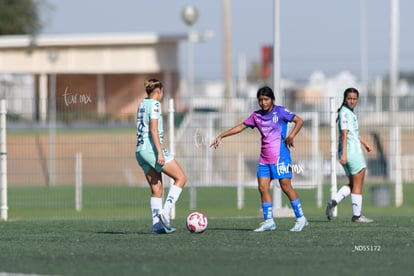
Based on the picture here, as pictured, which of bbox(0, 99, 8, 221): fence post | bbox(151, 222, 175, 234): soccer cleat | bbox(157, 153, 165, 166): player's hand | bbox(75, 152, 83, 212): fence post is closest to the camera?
bbox(157, 153, 165, 166): player's hand

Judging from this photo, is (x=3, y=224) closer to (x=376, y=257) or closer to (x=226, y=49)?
(x=376, y=257)

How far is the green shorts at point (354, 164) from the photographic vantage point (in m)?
17.3

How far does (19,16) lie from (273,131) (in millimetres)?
49739

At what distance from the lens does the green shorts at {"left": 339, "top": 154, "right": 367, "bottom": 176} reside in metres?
17.3

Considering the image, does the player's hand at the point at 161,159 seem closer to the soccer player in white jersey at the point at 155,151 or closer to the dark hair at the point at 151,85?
the soccer player in white jersey at the point at 155,151

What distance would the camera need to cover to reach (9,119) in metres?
32.4

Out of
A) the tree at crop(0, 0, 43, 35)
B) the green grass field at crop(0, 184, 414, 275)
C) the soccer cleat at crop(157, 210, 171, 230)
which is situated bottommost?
the green grass field at crop(0, 184, 414, 275)

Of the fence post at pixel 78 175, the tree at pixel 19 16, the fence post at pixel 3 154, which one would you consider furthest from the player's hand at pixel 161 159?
the tree at pixel 19 16

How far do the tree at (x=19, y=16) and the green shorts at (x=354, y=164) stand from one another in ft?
155

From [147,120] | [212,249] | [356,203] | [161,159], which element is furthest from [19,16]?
[212,249]

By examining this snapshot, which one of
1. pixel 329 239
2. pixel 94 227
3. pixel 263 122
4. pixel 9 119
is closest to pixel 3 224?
pixel 94 227

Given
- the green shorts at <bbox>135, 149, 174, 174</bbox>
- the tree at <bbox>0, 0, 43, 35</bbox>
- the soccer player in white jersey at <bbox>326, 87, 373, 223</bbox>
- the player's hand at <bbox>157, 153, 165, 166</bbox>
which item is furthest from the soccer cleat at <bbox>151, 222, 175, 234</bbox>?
the tree at <bbox>0, 0, 43, 35</bbox>

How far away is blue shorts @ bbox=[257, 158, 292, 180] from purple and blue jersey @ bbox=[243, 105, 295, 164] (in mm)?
53

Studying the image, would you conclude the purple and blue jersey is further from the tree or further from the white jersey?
the tree
